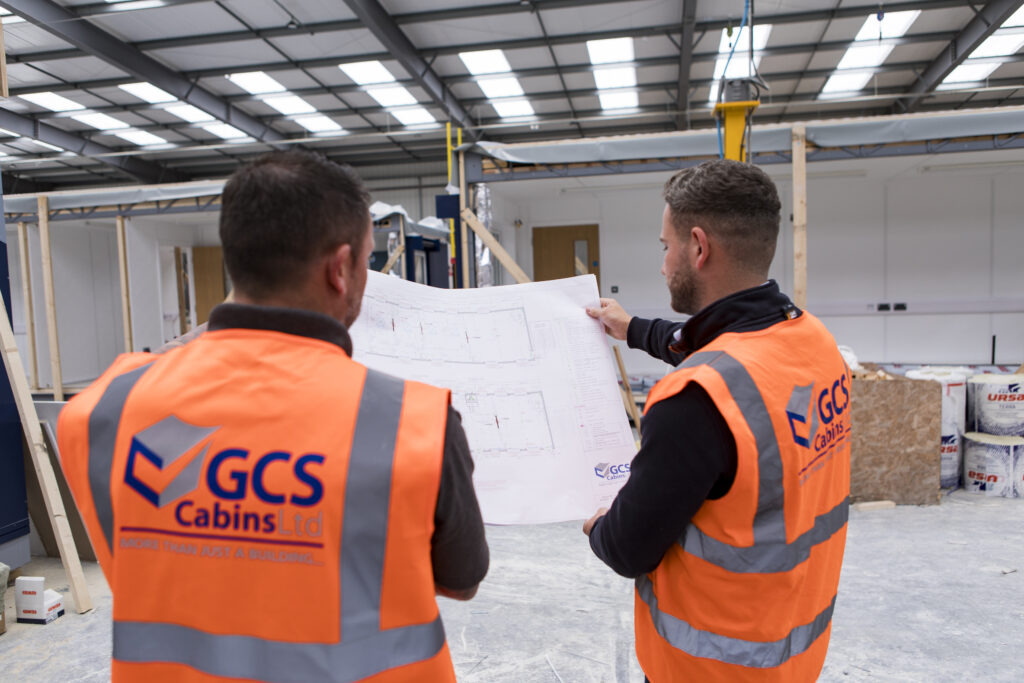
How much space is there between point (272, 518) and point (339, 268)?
36cm

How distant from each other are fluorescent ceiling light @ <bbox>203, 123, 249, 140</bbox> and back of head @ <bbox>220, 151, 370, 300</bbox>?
13152 millimetres

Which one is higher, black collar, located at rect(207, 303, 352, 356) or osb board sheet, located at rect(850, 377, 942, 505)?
black collar, located at rect(207, 303, 352, 356)

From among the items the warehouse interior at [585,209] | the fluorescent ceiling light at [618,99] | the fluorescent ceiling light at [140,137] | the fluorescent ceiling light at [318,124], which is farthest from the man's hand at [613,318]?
the fluorescent ceiling light at [140,137]

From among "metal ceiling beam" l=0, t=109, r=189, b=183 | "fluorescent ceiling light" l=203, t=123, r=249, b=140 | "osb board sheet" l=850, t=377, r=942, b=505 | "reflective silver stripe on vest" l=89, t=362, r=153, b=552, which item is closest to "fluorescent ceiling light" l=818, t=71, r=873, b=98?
"osb board sheet" l=850, t=377, r=942, b=505

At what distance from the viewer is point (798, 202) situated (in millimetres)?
5211

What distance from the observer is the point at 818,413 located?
1276mm

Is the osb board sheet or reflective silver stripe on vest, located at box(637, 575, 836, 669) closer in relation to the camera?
reflective silver stripe on vest, located at box(637, 575, 836, 669)

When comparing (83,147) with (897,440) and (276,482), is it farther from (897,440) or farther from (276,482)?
(276,482)

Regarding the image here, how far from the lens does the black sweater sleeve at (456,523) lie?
86 centimetres

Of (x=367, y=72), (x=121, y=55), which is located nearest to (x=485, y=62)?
(x=367, y=72)

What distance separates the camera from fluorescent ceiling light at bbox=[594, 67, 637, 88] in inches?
415

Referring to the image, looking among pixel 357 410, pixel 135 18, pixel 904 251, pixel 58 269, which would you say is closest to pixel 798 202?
pixel 357 410

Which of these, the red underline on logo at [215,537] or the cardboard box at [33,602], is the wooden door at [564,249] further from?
the red underline on logo at [215,537]

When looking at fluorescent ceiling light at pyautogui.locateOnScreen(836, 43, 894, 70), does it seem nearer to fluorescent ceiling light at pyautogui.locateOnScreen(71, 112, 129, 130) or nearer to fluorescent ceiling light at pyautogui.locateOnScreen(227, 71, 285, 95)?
fluorescent ceiling light at pyautogui.locateOnScreen(227, 71, 285, 95)
